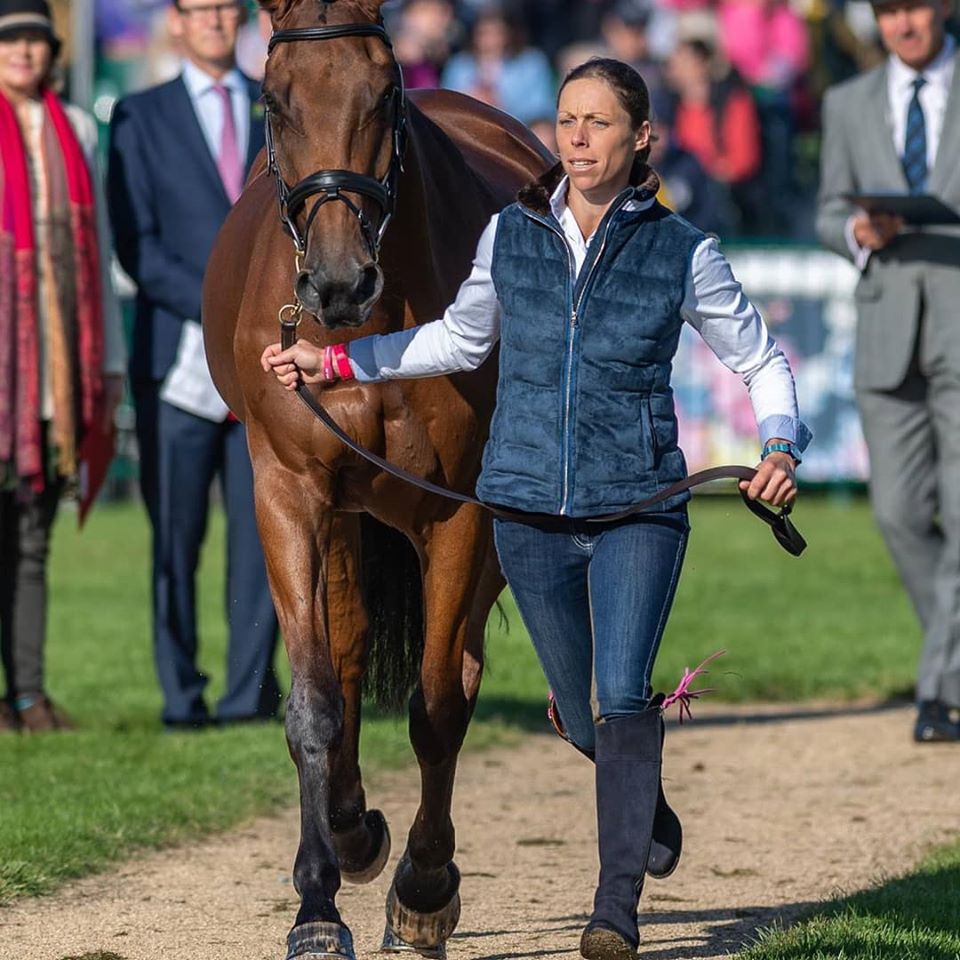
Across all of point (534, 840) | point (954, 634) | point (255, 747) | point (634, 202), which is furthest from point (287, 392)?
point (954, 634)

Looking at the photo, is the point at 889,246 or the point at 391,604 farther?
the point at 889,246

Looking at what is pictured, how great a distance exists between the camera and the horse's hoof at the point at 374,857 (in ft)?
18.5

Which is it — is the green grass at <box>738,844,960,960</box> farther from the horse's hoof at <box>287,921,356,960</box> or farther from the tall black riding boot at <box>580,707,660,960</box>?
the horse's hoof at <box>287,921,356,960</box>

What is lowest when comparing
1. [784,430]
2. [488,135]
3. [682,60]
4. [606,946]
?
[606,946]

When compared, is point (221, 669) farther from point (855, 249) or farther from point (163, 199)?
point (855, 249)

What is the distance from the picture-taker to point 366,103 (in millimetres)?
4727

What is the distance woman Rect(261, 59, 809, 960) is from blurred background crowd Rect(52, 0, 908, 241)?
35.7 feet

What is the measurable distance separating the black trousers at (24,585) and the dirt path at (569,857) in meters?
1.61

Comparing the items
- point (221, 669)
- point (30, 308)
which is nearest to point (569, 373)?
point (30, 308)

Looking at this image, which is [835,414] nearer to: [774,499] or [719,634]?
[719,634]

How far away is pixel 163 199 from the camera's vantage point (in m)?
8.21

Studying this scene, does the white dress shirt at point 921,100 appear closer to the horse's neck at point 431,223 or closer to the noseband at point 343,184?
the horse's neck at point 431,223

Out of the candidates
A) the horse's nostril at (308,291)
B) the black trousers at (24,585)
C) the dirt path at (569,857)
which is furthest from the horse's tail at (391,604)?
the black trousers at (24,585)

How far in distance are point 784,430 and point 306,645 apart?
4.27 ft
